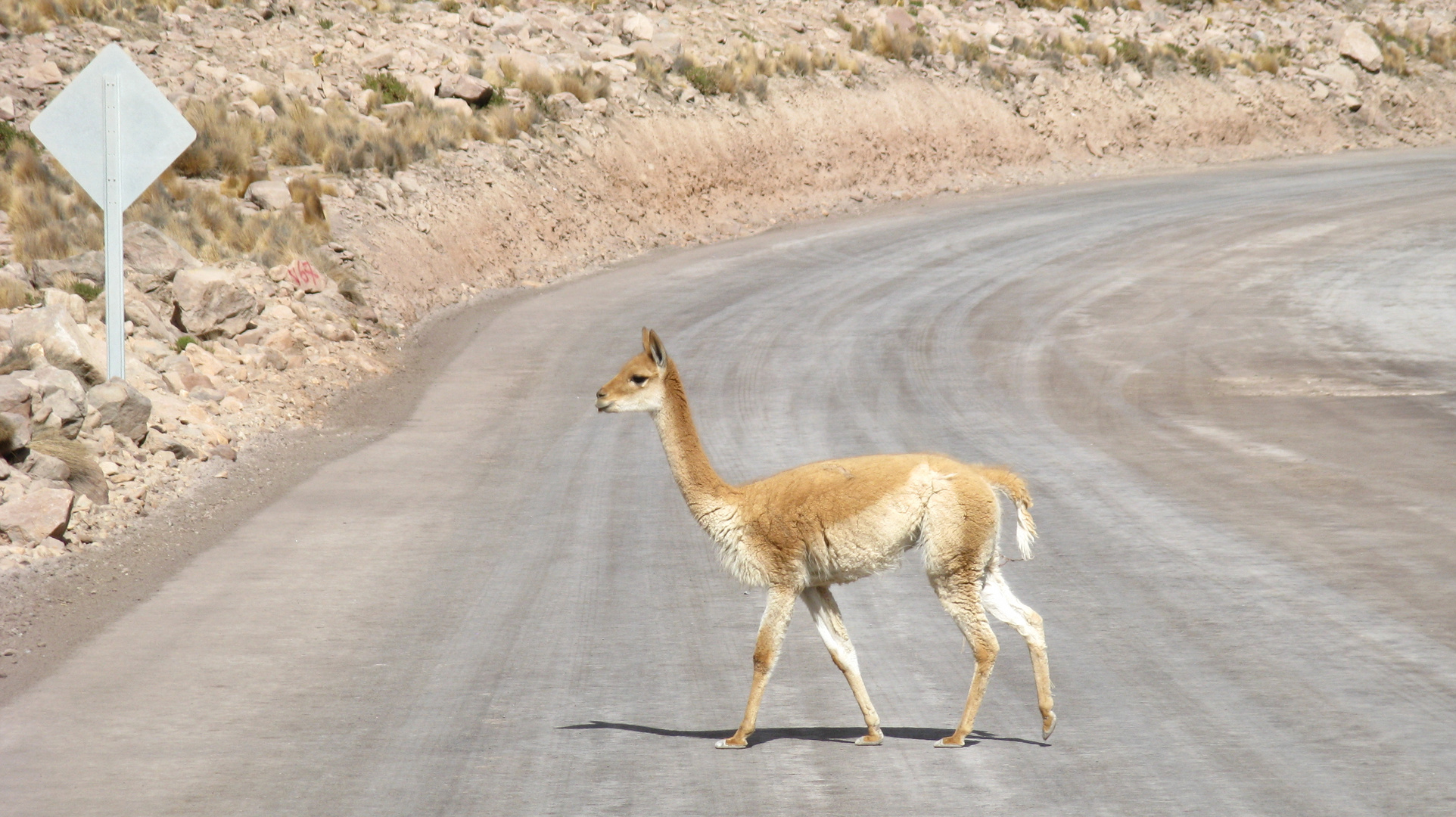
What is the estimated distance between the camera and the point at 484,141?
28094mm

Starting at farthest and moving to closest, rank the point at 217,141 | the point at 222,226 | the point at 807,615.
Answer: the point at 217,141
the point at 222,226
the point at 807,615

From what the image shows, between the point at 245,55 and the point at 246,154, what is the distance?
5.65 meters

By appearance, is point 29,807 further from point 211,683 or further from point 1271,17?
point 1271,17

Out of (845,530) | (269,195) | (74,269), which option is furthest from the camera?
(269,195)

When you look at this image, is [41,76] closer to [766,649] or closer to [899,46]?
[899,46]

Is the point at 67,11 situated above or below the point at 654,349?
above

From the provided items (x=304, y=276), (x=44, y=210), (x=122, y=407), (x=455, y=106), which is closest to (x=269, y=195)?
(x=44, y=210)

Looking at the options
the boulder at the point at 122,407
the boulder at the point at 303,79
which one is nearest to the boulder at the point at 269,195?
the boulder at the point at 303,79

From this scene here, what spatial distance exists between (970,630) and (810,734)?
104cm

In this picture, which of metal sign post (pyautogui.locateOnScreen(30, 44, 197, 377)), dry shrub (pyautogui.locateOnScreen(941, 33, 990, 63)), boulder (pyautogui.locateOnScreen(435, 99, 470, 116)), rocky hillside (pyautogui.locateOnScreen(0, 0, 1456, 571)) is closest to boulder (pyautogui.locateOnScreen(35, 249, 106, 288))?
rocky hillside (pyautogui.locateOnScreen(0, 0, 1456, 571))

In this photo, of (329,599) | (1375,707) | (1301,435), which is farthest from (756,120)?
(1375,707)

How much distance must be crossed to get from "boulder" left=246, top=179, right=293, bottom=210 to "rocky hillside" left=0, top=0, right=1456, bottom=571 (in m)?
0.08

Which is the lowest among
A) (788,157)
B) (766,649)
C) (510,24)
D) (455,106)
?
(766,649)

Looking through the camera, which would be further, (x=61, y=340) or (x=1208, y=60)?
(x=1208, y=60)
